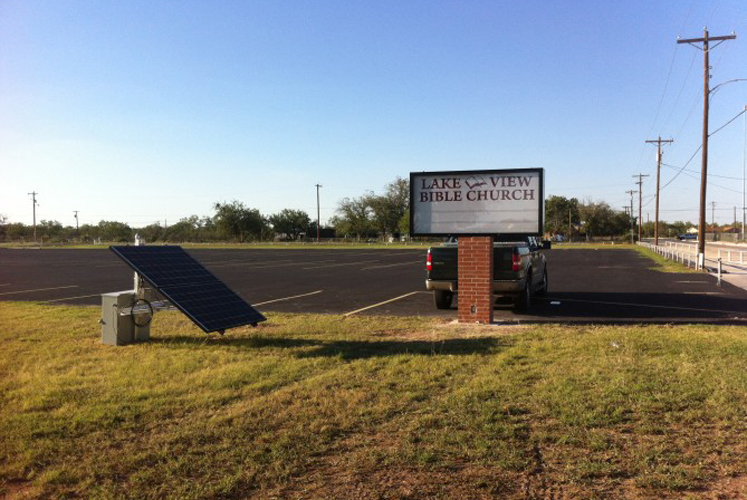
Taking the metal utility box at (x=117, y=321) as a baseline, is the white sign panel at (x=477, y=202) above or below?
above

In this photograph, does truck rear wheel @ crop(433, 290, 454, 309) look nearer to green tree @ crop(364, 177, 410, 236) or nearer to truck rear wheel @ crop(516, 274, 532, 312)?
truck rear wheel @ crop(516, 274, 532, 312)

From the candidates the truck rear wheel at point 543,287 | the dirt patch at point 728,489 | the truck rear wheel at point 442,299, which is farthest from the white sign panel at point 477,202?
the dirt patch at point 728,489

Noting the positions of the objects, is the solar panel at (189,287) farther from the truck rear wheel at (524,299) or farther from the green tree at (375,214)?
the green tree at (375,214)

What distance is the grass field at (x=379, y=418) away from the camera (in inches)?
150

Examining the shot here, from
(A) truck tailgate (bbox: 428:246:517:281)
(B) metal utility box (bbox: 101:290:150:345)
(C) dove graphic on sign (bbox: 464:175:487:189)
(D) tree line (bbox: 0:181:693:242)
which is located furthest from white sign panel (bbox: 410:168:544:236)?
(D) tree line (bbox: 0:181:693:242)

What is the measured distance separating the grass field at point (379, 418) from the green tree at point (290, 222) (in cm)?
12043

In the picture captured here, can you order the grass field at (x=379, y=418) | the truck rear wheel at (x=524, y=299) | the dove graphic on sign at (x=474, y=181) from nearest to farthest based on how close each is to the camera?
the grass field at (x=379, y=418), the dove graphic on sign at (x=474, y=181), the truck rear wheel at (x=524, y=299)

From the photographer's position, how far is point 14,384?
6281 millimetres

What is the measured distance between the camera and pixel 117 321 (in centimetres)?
845

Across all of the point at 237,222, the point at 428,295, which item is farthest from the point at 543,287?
the point at 237,222

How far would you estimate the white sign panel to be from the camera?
10258 millimetres

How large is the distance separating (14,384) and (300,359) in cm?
324

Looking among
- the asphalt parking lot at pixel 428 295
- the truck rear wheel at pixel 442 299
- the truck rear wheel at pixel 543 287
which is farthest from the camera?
the truck rear wheel at pixel 543 287

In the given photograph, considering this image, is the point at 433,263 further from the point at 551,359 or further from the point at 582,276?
the point at 582,276
